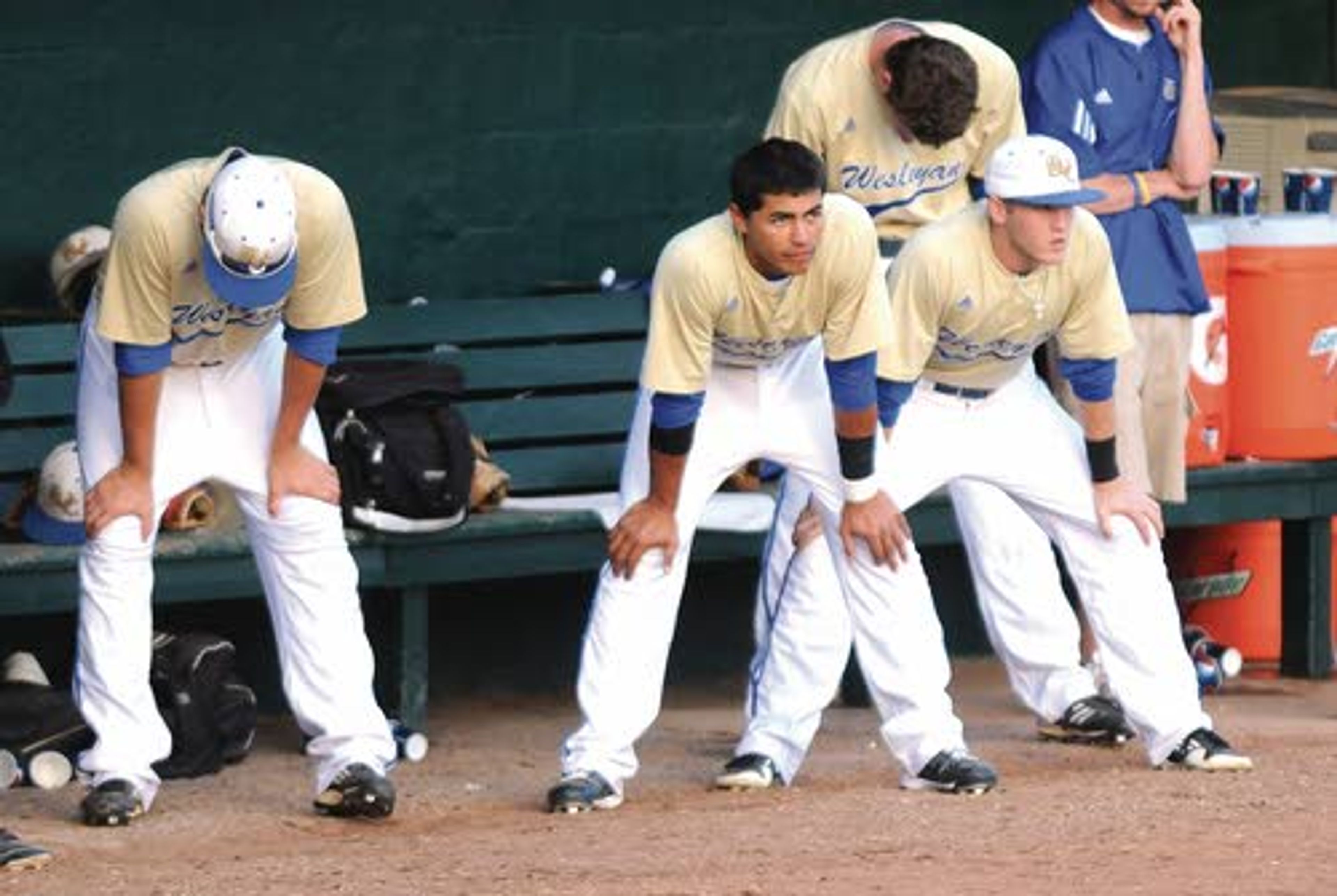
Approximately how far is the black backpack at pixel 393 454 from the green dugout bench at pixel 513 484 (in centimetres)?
7

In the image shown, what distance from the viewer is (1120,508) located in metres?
8.22

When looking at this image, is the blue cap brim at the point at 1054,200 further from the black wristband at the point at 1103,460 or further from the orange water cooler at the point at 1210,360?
the orange water cooler at the point at 1210,360

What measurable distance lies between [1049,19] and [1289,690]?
1884 mm

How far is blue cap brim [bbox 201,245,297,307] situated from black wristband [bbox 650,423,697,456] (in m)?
0.78

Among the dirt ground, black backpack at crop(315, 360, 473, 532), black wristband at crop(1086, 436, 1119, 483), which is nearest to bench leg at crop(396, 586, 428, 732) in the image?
the dirt ground

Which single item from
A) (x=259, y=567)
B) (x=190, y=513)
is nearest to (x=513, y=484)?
(x=190, y=513)

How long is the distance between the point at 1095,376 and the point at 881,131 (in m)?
0.84

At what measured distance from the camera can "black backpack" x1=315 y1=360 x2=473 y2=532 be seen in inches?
342

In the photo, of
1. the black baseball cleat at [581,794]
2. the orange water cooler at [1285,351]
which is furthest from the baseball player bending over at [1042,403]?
the orange water cooler at [1285,351]

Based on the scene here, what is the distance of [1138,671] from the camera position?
8.29m

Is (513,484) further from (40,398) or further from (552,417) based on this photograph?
(40,398)

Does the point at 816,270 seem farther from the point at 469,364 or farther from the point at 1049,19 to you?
the point at 1049,19

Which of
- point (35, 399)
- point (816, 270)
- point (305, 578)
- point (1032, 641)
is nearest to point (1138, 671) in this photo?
point (1032, 641)

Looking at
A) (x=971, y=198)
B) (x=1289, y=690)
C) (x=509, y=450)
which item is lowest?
(x=1289, y=690)
